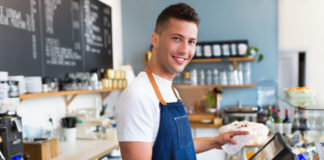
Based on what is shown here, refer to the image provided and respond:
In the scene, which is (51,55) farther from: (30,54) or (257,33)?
(257,33)

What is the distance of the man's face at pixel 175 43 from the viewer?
1.19 meters

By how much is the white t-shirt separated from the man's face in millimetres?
157

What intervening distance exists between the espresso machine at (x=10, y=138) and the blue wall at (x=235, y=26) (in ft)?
10.1

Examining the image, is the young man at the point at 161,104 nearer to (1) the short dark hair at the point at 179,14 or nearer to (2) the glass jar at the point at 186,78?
(1) the short dark hair at the point at 179,14

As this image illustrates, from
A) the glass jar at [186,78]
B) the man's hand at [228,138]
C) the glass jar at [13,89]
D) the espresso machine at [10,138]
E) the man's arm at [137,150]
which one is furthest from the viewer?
the glass jar at [186,78]

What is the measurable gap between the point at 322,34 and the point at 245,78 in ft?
5.00

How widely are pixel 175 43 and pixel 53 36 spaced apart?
2.24 meters

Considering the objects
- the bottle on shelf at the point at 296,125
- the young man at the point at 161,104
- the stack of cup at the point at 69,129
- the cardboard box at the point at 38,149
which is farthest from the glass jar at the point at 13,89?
the bottle on shelf at the point at 296,125

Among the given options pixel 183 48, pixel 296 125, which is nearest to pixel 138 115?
pixel 183 48

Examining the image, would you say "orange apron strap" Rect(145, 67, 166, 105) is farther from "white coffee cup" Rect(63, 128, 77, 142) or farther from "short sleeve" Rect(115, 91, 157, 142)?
"white coffee cup" Rect(63, 128, 77, 142)

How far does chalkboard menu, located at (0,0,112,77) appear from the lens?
95.7 inches

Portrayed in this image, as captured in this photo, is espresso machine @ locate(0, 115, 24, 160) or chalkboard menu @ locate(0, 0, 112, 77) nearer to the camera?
espresso machine @ locate(0, 115, 24, 160)

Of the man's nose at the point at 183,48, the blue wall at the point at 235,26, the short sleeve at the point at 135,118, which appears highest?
the blue wall at the point at 235,26

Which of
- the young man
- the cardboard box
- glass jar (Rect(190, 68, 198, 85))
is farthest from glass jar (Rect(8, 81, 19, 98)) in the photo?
glass jar (Rect(190, 68, 198, 85))
